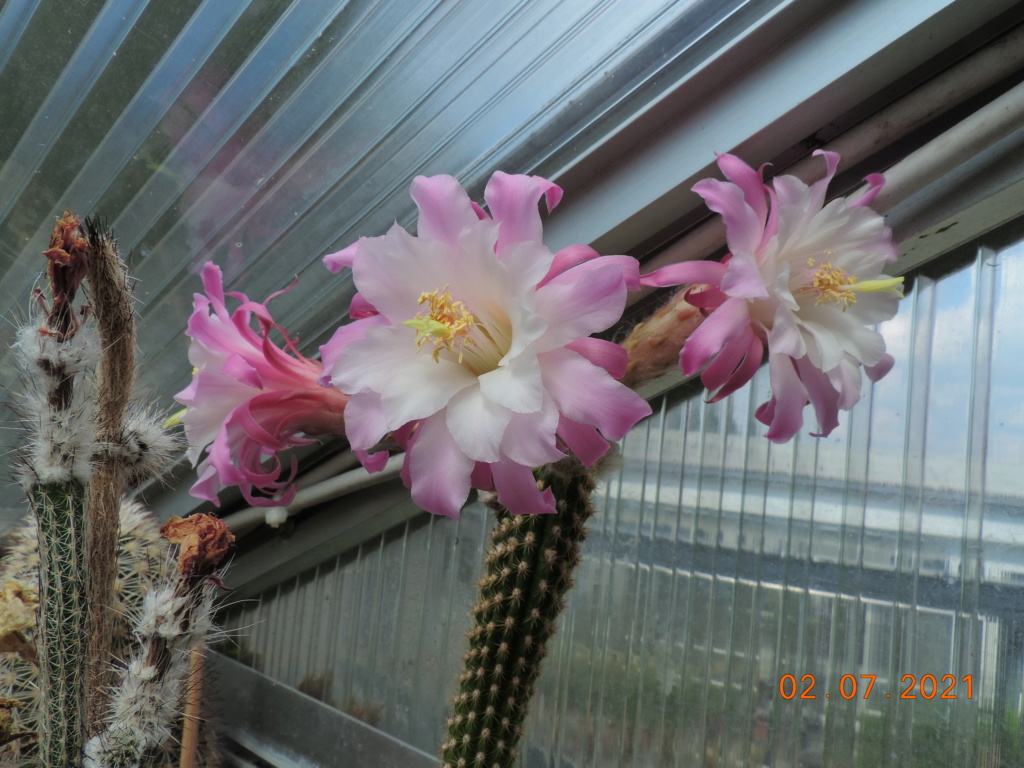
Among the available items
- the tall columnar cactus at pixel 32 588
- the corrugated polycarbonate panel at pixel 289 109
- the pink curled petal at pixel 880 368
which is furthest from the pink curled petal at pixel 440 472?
the corrugated polycarbonate panel at pixel 289 109

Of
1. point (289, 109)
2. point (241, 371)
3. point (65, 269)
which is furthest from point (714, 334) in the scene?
point (289, 109)

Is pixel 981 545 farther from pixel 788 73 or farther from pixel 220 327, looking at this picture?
pixel 220 327

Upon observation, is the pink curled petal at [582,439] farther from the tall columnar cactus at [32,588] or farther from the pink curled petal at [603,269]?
the tall columnar cactus at [32,588]

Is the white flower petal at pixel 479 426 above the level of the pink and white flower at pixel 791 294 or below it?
below

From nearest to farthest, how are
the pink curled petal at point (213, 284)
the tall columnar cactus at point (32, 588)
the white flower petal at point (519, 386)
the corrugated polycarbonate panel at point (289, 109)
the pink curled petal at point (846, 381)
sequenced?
the white flower petal at point (519, 386), the pink curled petal at point (846, 381), the pink curled petal at point (213, 284), the tall columnar cactus at point (32, 588), the corrugated polycarbonate panel at point (289, 109)

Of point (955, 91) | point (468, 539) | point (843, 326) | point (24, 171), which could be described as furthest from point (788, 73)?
point (24, 171)
